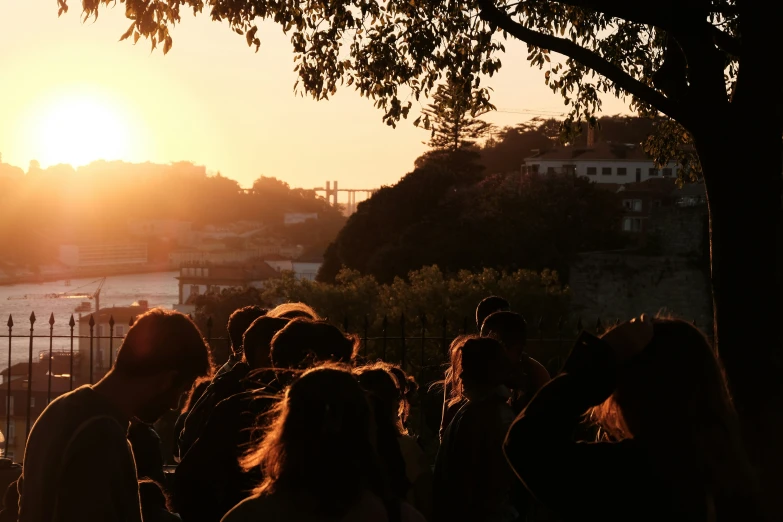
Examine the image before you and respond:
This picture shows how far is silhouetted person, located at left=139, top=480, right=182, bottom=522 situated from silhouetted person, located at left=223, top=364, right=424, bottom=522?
0.92 metres

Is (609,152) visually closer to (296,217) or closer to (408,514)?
(296,217)

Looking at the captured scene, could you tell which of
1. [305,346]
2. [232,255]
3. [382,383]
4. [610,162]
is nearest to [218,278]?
[610,162]

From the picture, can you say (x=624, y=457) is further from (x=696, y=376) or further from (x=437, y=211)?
(x=437, y=211)

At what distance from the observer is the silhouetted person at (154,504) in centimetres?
297

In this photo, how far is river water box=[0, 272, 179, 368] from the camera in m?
42.4

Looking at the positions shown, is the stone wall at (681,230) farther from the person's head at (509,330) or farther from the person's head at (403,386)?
the person's head at (403,386)

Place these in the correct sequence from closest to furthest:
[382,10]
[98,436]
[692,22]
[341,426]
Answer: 1. [341,426]
2. [98,436]
3. [692,22]
4. [382,10]

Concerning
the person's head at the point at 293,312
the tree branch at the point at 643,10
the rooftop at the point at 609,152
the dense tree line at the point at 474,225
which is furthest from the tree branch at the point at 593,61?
the rooftop at the point at 609,152

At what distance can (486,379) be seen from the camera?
12.5 feet

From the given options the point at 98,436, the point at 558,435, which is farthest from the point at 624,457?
the point at 98,436

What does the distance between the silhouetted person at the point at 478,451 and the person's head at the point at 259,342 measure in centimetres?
78

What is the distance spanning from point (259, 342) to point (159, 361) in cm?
81

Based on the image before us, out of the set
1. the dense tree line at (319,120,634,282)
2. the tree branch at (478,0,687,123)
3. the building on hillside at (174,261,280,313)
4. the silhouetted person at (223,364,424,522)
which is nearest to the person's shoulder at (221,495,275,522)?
the silhouetted person at (223,364,424,522)

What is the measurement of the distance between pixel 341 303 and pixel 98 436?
83.6 ft
